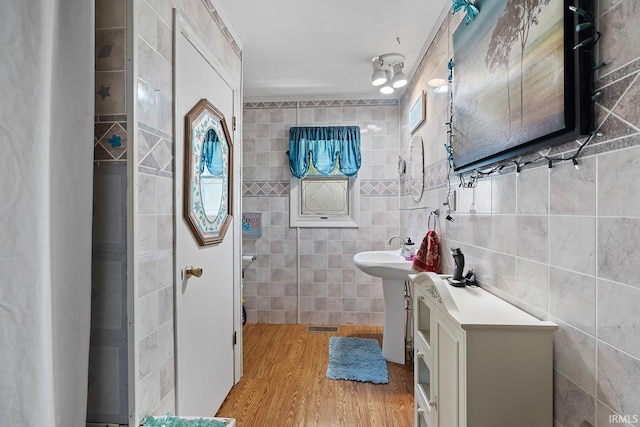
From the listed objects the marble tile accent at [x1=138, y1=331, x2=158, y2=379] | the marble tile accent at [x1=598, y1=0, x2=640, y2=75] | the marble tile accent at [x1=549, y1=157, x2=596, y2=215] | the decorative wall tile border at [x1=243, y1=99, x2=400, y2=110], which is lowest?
the marble tile accent at [x1=138, y1=331, x2=158, y2=379]

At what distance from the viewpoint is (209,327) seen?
5.86ft

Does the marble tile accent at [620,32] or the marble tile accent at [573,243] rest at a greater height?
the marble tile accent at [620,32]

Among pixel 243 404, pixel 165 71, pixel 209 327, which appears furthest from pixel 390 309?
pixel 165 71

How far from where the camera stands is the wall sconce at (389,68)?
2517mm

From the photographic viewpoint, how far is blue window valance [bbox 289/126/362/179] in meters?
3.27

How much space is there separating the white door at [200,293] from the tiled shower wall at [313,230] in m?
1.25

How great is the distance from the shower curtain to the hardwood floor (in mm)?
1147

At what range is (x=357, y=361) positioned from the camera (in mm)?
2535

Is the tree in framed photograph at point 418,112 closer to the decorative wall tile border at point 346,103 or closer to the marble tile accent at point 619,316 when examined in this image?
the decorative wall tile border at point 346,103

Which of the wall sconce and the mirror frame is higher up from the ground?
the wall sconce

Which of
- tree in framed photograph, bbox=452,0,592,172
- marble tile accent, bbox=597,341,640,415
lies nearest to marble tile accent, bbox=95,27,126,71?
tree in framed photograph, bbox=452,0,592,172

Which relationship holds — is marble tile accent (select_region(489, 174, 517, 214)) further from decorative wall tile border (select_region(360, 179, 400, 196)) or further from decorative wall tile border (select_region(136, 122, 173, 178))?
decorative wall tile border (select_region(360, 179, 400, 196))

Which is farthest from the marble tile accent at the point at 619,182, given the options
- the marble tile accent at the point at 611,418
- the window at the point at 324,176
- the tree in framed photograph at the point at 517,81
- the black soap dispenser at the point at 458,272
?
the window at the point at 324,176

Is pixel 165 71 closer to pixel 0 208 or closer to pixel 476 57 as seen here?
pixel 0 208
